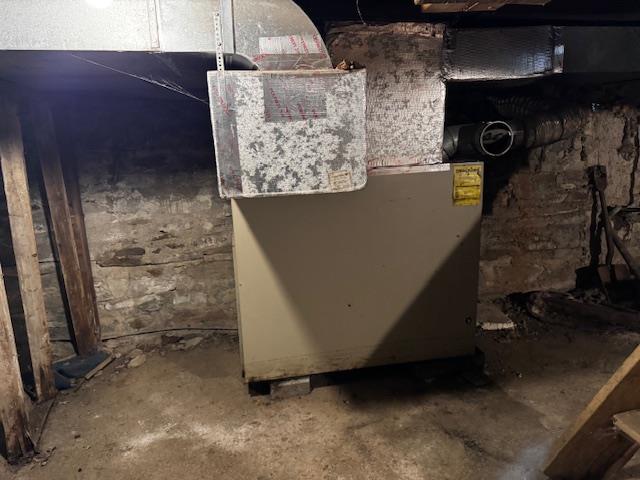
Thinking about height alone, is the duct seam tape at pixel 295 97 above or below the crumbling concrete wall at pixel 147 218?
above

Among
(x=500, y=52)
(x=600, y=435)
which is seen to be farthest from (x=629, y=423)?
(x=500, y=52)

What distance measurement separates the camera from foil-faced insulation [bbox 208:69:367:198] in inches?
48.0

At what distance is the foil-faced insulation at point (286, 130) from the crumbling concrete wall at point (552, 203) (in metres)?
2.17

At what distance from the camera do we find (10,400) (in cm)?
189

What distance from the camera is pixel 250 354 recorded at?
2.14 meters

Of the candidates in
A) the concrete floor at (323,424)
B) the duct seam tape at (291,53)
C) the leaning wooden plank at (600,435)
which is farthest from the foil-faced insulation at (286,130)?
the concrete floor at (323,424)

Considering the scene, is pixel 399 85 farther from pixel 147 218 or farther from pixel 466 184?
pixel 147 218

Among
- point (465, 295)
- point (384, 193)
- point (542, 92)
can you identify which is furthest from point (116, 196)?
point (542, 92)

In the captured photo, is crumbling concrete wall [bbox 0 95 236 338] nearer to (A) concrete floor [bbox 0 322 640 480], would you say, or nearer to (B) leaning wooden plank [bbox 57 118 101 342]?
(B) leaning wooden plank [bbox 57 118 101 342]

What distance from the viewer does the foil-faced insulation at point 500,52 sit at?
2.06 meters

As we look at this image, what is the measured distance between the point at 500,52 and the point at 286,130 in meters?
1.39

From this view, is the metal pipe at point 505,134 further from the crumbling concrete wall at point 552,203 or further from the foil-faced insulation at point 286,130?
the foil-faced insulation at point 286,130

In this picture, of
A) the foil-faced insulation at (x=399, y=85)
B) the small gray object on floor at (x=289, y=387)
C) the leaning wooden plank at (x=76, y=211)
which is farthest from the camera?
the leaning wooden plank at (x=76, y=211)

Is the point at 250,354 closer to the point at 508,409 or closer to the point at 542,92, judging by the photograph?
the point at 508,409
